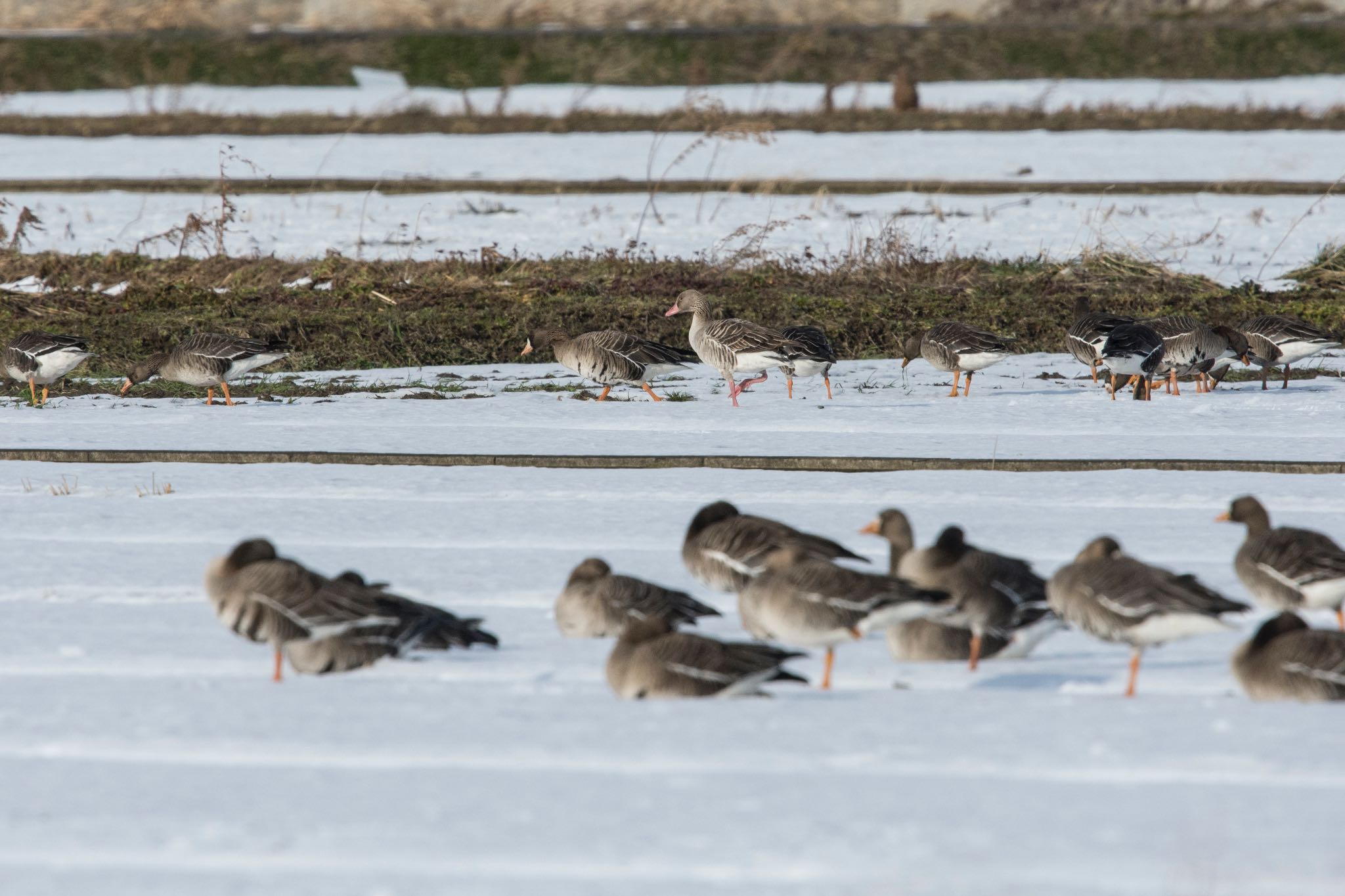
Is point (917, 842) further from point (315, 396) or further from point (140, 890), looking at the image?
point (315, 396)

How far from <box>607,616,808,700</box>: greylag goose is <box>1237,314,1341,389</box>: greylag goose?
9.24m

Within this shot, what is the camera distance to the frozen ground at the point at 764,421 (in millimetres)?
12055

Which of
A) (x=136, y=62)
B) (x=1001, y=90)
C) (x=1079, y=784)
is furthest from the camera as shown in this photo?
(x=136, y=62)

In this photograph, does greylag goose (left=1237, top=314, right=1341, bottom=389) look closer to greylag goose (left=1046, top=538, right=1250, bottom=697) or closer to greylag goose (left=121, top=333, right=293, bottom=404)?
greylag goose (left=1046, top=538, right=1250, bottom=697)

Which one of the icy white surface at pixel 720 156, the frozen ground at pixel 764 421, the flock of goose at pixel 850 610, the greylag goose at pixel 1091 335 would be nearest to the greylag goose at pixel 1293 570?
the flock of goose at pixel 850 610

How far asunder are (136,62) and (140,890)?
43.1m

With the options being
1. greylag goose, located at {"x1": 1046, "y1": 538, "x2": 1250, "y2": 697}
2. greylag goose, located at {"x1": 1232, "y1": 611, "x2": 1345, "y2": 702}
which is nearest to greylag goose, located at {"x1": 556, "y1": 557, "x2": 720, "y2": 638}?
greylag goose, located at {"x1": 1046, "y1": 538, "x2": 1250, "y2": 697}

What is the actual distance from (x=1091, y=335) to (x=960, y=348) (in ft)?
3.97

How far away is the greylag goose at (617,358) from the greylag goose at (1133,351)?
3851 millimetres

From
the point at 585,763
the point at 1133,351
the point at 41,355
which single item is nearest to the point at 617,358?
the point at 1133,351

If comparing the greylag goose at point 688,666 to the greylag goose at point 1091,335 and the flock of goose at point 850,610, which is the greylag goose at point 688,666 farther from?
the greylag goose at point 1091,335

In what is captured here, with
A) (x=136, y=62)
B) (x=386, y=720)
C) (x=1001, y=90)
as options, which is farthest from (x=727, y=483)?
(x=136, y=62)

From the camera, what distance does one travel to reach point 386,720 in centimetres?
634

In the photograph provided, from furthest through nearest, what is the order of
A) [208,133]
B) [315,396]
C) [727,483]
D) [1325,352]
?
[208,133]
[1325,352]
[315,396]
[727,483]
